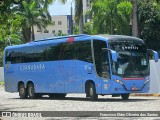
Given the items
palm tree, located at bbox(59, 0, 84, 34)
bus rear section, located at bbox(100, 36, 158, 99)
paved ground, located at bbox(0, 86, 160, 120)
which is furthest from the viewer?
palm tree, located at bbox(59, 0, 84, 34)

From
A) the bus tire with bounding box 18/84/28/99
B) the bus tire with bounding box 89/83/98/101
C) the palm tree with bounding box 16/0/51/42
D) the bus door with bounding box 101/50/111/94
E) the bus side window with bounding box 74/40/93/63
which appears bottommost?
the bus tire with bounding box 18/84/28/99

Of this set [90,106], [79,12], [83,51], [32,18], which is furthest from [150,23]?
[90,106]

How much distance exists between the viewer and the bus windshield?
2288 cm

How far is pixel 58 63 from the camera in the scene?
25.9 m

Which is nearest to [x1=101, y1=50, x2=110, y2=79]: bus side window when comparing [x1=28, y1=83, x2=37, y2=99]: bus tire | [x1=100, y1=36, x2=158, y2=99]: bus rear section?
[x1=100, y1=36, x2=158, y2=99]: bus rear section

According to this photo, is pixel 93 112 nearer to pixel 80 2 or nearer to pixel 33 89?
pixel 33 89

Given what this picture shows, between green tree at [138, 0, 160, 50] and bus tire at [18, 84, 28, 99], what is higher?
green tree at [138, 0, 160, 50]

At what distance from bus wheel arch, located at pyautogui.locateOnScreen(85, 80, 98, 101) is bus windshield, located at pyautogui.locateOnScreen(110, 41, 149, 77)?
166 cm

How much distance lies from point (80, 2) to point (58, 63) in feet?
61.9

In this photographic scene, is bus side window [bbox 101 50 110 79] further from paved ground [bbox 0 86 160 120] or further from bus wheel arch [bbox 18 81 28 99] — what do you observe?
bus wheel arch [bbox 18 81 28 99]

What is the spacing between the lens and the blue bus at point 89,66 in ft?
75.2

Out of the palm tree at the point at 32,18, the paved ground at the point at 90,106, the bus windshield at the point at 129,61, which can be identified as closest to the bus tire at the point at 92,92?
the paved ground at the point at 90,106

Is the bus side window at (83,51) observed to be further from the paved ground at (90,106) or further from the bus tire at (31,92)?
the bus tire at (31,92)

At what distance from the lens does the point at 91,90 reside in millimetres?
23891
